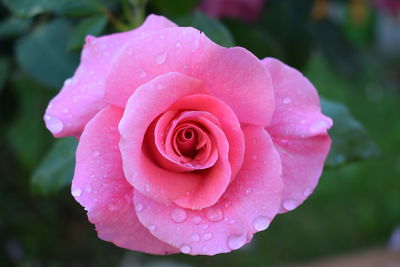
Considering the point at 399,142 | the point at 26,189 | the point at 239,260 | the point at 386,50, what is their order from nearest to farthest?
the point at 26,189, the point at 239,260, the point at 399,142, the point at 386,50

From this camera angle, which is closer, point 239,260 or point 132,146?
point 132,146

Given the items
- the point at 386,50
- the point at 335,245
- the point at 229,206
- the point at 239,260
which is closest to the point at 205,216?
the point at 229,206

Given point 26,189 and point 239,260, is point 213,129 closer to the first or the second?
point 26,189

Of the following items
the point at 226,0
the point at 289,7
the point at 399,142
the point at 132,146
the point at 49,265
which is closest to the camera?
the point at 132,146

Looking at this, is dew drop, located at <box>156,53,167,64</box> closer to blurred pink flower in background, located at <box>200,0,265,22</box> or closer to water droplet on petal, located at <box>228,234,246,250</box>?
water droplet on petal, located at <box>228,234,246,250</box>

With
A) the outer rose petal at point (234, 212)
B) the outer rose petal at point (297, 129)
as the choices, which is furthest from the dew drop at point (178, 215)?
the outer rose petal at point (297, 129)

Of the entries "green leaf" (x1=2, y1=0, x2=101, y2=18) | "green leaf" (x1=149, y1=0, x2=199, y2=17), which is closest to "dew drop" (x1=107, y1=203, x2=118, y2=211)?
"green leaf" (x1=2, y1=0, x2=101, y2=18)
